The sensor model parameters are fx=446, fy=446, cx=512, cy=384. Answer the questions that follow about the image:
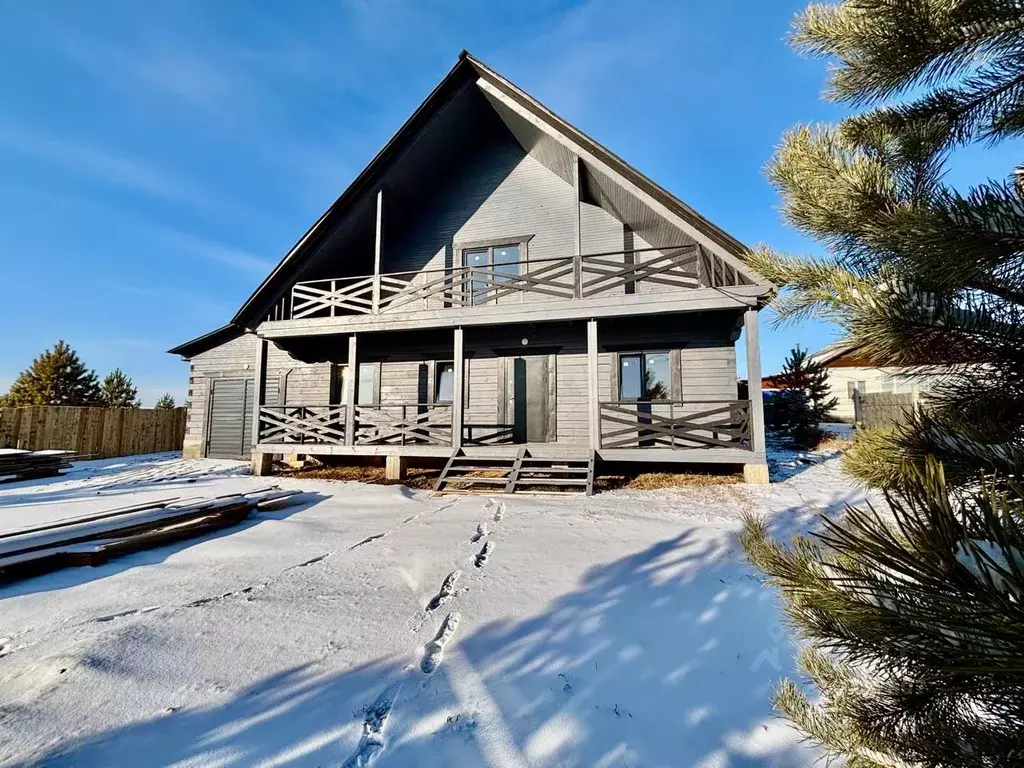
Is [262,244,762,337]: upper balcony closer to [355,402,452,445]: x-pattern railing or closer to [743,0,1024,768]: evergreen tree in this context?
[355,402,452,445]: x-pattern railing

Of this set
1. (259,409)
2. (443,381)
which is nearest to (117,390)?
(259,409)

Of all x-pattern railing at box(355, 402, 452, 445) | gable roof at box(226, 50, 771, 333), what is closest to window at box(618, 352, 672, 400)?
gable roof at box(226, 50, 771, 333)

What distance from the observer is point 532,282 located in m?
9.38

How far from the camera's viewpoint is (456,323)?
380 inches

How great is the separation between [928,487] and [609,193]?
34.7 feet

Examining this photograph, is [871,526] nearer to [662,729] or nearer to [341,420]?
[662,729]

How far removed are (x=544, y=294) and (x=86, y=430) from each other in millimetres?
16922

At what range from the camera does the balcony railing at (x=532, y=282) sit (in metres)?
9.09

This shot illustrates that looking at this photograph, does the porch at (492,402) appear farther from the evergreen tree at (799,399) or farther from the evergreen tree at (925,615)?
the evergreen tree at (925,615)

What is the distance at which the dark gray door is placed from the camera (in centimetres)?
1342

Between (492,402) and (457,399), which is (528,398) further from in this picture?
(457,399)

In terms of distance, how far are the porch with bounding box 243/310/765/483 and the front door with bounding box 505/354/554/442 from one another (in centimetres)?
2

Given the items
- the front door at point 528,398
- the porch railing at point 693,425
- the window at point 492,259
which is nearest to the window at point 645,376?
the porch railing at point 693,425

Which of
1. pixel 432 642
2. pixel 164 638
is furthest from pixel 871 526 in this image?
pixel 164 638
